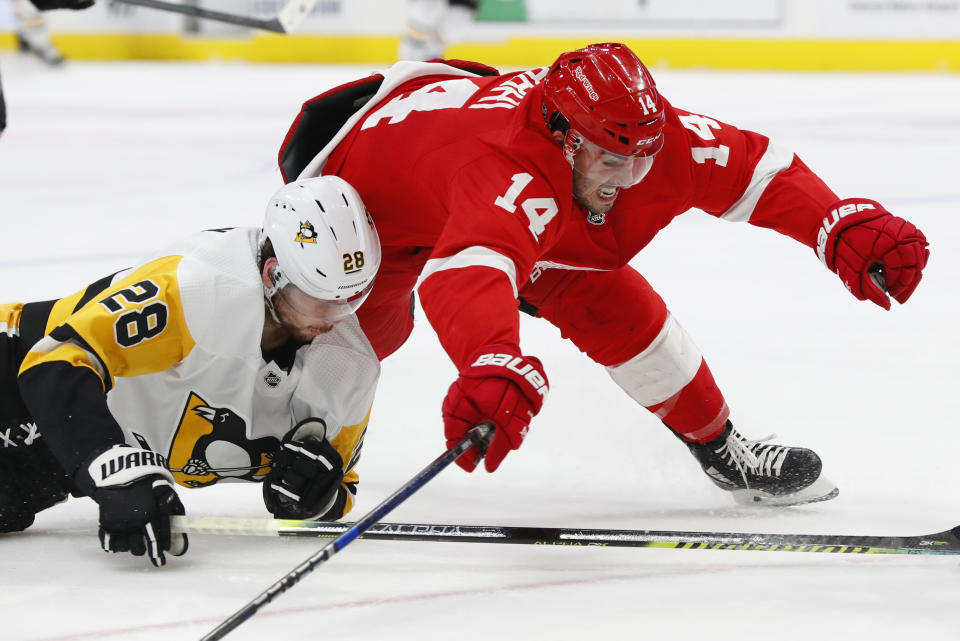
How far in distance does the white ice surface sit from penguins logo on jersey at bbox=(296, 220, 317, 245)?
0.58m

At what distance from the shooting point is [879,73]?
1040cm

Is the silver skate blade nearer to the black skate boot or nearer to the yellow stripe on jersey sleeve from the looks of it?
the black skate boot

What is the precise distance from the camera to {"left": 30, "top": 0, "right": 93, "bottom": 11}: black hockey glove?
5.14 metres

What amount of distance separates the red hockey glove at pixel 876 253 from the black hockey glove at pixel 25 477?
154cm

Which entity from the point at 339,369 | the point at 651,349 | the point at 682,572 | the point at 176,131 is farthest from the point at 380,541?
the point at 176,131

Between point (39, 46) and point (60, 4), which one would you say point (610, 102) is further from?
point (39, 46)

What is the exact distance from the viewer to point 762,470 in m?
2.81

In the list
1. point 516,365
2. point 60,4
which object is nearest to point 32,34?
point 60,4

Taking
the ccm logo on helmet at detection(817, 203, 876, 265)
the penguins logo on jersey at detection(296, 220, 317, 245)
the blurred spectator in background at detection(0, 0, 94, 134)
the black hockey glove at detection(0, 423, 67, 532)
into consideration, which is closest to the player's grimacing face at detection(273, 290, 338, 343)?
the penguins logo on jersey at detection(296, 220, 317, 245)

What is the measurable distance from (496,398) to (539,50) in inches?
Result: 367

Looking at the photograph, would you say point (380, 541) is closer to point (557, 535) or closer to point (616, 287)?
point (557, 535)

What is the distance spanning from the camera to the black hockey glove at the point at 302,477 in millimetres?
A: 2363

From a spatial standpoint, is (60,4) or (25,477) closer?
(25,477)

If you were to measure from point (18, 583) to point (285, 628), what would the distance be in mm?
530
